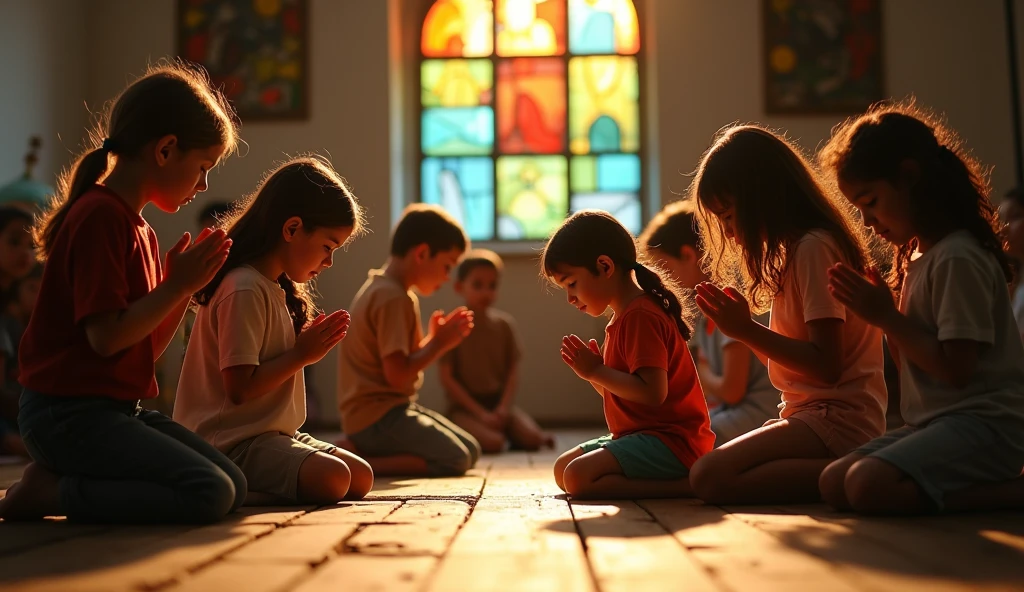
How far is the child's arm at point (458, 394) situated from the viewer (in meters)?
5.01

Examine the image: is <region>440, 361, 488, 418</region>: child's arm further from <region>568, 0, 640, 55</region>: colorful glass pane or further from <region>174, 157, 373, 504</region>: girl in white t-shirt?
<region>568, 0, 640, 55</region>: colorful glass pane

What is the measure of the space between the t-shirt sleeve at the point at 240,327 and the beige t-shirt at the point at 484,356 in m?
2.95

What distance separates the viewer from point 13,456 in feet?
14.7

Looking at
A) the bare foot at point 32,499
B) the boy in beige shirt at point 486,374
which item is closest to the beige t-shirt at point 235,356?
the bare foot at point 32,499

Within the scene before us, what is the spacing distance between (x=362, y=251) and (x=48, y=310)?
4700 mm

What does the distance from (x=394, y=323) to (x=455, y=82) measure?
4027 mm

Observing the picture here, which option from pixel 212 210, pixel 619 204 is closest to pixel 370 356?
pixel 212 210

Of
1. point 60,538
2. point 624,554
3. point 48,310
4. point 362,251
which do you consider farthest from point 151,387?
point 362,251

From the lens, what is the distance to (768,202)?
7.54 ft

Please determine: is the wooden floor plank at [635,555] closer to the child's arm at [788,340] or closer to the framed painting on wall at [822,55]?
the child's arm at [788,340]

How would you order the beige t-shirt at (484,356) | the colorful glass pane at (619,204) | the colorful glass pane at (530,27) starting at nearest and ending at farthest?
the beige t-shirt at (484,356) → the colorful glass pane at (619,204) → the colorful glass pane at (530,27)

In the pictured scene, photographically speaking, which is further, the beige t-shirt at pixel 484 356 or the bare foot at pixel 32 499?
the beige t-shirt at pixel 484 356

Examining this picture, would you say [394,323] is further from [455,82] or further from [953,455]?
[455,82]

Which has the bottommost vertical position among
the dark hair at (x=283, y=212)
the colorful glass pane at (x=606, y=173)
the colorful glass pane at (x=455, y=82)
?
the dark hair at (x=283, y=212)
